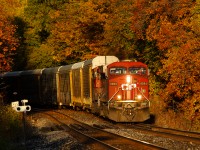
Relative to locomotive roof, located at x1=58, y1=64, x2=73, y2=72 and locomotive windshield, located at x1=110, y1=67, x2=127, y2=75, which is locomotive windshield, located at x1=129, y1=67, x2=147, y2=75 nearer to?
locomotive windshield, located at x1=110, y1=67, x2=127, y2=75

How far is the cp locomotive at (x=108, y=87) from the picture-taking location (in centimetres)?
2233

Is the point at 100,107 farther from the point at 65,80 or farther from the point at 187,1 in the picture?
the point at 65,80

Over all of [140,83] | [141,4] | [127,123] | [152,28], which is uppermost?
[141,4]

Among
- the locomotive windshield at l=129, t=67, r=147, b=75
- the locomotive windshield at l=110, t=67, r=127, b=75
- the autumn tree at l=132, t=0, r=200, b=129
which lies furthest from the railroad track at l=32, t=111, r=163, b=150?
the autumn tree at l=132, t=0, r=200, b=129

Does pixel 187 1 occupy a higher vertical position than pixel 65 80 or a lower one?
higher

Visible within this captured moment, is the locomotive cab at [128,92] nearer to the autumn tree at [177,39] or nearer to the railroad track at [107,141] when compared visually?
the autumn tree at [177,39]

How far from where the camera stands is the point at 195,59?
2106 centimetres

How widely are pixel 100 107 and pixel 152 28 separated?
6130 millimetres

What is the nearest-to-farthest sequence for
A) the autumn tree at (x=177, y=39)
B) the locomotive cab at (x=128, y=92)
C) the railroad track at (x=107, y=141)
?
the railroad track at (x=107, y=141), the autumn tree at (x=177, y=39), the locomotive cab at (x=128, y=92)

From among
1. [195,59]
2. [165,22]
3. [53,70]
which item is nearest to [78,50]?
[53,70]

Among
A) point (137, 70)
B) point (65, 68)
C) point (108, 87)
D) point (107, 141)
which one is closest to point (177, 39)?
point (137, 70)

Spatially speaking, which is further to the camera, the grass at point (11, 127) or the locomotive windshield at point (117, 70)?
the locomotive windshield at point (117, 70)

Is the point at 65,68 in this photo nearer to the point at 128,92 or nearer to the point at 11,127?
the point at 128,92

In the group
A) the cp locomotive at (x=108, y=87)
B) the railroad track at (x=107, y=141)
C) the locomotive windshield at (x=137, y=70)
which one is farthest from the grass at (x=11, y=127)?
the locomotive windshield at (x=137, y=70)
